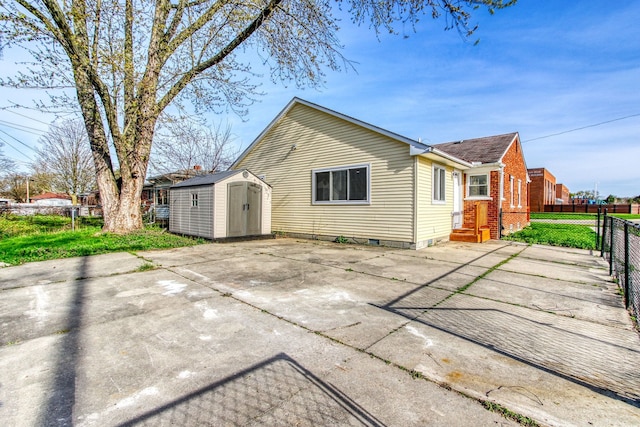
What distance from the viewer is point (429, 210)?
951cm

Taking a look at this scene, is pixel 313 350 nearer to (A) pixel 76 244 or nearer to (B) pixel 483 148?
(A) pixel 76 244

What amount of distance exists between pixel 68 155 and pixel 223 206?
2664 cm

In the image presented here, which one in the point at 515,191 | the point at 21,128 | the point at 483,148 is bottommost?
the point at 515,191

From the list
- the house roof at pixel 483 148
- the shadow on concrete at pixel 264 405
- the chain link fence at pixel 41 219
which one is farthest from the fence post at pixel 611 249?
the chain link fence at pixel 41 219

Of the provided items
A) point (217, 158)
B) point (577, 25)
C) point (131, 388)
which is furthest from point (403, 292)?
point (217, 158)

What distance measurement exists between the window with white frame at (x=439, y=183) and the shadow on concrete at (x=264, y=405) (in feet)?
28.9

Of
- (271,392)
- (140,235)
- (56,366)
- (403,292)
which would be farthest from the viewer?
(140,235)

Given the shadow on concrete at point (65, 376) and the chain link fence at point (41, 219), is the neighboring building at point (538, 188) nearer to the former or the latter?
the shadow on concrete at point (65, 376)

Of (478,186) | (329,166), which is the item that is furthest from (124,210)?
(478,186)

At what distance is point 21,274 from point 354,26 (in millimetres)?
9242

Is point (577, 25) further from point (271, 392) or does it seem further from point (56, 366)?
point (56, 366)

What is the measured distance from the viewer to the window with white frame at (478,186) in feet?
38.9

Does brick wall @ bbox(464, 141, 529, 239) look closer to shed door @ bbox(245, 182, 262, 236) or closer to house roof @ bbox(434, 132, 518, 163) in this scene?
house roof @ bbox(434, 132, 518, 163)

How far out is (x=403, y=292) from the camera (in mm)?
4480
